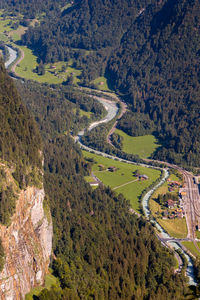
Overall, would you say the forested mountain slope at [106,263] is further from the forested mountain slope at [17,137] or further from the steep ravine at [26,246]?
the forested mountain slope at [17,137]

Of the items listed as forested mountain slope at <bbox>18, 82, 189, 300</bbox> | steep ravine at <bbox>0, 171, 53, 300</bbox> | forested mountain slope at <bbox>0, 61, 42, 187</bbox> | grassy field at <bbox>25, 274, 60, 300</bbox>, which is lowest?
forested mountain slope at <bbox>18, 82, 189, 300</bbox>

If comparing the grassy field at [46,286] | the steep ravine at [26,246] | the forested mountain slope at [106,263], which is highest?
the steep ravine at [26,246]

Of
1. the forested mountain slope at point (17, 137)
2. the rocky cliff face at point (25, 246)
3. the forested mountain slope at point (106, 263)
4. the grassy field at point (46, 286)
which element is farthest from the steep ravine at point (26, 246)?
the forested mountain slope at point (106, 263)

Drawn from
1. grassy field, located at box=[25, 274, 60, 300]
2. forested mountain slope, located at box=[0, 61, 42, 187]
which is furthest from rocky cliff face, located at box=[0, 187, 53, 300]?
A: forested mountain slope, located at box=[0, 61, 42, 187]

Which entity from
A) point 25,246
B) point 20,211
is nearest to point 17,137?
point 20,211

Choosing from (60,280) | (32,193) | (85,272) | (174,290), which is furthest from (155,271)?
(32,193)

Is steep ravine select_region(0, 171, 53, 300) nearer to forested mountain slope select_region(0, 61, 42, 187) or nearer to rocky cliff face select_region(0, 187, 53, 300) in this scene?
rocky cliff face select_region(0, 187, 53, 300)
